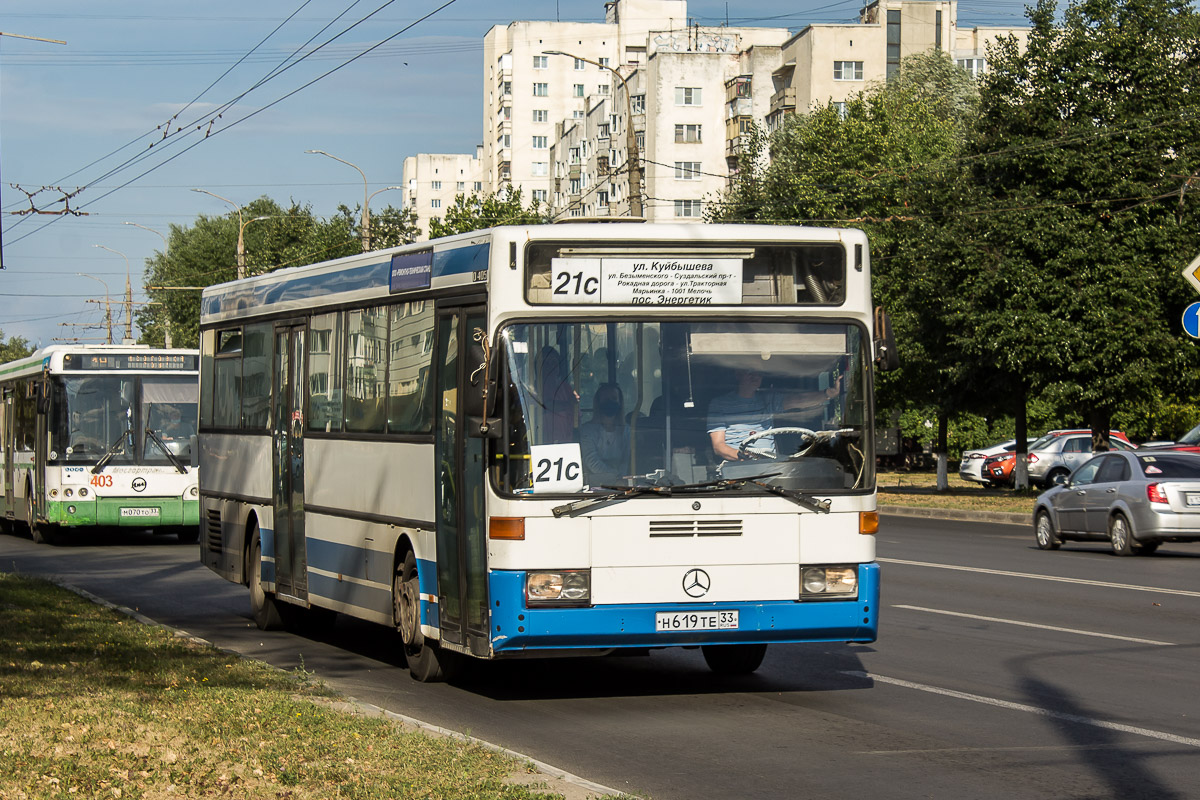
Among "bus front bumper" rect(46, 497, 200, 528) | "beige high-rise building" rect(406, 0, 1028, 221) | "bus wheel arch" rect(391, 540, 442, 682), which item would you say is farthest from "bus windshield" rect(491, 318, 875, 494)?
"beige high-rise building" rect(406, 0, 1028, 221)

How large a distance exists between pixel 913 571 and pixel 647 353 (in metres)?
10.9

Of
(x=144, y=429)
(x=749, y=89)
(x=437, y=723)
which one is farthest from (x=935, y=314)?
(x=749, y=89)

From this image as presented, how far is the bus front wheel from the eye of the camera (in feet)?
46.6

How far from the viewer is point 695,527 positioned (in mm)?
9461

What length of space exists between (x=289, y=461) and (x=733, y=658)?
14.0 feet

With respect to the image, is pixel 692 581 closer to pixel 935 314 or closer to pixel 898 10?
pixel 935 314

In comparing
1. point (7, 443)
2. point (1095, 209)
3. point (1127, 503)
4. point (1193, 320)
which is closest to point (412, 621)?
point (1193, 320)

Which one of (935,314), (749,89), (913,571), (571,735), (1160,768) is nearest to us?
(1160,768)

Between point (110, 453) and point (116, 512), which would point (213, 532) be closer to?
point (116, 512)

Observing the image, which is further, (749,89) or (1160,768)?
(749,89)

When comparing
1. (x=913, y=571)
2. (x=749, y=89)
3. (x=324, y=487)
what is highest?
(x=749, y=89)

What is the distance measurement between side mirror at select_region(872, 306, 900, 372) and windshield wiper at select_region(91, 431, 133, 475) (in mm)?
18002

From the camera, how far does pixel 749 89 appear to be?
93438 millimetres

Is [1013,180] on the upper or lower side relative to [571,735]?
upper
